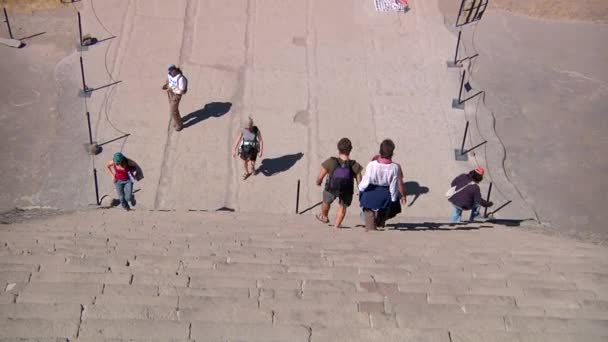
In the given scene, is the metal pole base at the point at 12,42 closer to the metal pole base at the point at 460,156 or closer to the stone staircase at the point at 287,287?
the stone staircase at the point at 287,287

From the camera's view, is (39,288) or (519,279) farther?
(519,279)

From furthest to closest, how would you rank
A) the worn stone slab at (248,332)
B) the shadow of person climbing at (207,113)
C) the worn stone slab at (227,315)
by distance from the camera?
the shadow of person climbing at (207,113), the worn stone slab at (227,315), the worn stone slab at (248,332)

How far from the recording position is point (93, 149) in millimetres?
11906

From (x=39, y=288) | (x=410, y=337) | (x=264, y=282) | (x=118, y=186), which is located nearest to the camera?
(x=410, y=337)

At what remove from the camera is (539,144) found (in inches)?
516

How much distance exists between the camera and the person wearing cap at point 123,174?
31.6 feet

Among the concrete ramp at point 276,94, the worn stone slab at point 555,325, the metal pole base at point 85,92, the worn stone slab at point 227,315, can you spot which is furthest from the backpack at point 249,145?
the worn stone slab at point 555,325

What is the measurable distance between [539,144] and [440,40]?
147 inches

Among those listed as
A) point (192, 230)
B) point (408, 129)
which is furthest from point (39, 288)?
point (408, 129)

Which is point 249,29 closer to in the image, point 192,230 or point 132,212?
point 132,212

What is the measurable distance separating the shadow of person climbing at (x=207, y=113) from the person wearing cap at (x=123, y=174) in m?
2.86

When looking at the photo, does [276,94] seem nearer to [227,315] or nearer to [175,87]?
[175,87]

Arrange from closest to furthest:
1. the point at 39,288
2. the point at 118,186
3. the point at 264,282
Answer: the point at 39,288, the point at 264,282, the point at 118,186

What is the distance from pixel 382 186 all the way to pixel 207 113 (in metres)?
5.73
